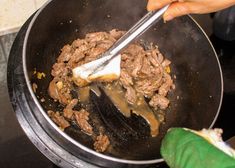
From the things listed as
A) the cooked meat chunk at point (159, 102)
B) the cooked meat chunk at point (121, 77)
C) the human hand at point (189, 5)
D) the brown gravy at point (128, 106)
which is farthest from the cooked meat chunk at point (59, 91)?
the human hand at point (189, 5)

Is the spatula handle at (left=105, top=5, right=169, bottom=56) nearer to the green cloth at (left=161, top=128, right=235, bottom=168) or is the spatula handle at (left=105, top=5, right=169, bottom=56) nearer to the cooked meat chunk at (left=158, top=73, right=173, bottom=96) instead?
the cooked meat chunk at (left=158, top=73, right=173, bottom=96)

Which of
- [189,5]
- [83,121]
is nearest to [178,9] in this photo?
[189,5]

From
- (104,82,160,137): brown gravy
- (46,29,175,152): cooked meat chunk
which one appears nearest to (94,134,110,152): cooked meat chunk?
(46,29,175,152): cooked meat chunk

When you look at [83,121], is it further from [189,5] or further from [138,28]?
[189,5]

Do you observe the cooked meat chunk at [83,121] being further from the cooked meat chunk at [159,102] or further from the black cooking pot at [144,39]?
the cooked meat chunk at [159,102]

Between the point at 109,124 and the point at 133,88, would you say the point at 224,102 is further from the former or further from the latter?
the point at 109,124

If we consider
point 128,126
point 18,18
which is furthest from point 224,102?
point 18,18

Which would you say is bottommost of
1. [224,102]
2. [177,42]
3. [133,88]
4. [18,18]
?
[224,102]
